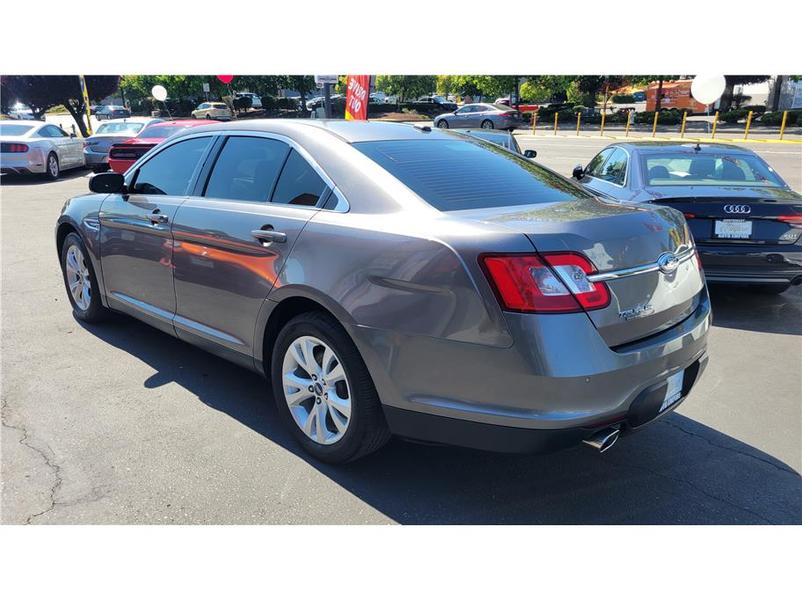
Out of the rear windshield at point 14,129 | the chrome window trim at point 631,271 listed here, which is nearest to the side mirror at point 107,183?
the chrome window trim at point 631,271

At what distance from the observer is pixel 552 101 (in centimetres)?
5350

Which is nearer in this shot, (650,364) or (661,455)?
(650,364)

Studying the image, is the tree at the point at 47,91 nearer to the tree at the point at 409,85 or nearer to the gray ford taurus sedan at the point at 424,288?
the tree at the point at 409,85

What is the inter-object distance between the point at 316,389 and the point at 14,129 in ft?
54.3

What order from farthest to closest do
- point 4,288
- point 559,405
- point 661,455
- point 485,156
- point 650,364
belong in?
point 4,288 < point 485,156 < point 661,455 < point 650,364 < point 559,405

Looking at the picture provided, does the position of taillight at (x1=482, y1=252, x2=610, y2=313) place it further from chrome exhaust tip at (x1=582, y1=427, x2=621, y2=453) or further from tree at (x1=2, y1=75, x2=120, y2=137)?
tree at (x1=2, y1=75, x2=120, y2=137)

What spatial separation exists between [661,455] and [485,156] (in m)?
1.89

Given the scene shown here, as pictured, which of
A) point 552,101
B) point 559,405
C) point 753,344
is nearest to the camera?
point 559,405

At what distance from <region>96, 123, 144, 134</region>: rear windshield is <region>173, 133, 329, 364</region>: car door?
48.8 feet

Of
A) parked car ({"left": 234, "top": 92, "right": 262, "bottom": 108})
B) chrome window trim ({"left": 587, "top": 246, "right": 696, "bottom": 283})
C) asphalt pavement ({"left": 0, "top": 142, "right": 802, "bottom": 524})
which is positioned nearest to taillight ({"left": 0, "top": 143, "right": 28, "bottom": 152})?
asphalt pavement ({"left": 0, "top": 142, "right": 802, "bottom": 524})

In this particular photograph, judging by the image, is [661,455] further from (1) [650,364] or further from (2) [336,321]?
(2) [336,321]

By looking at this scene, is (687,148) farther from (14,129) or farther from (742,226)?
(14,129)

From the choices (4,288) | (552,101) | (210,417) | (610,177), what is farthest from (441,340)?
(552,101)

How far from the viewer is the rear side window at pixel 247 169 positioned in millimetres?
3426
